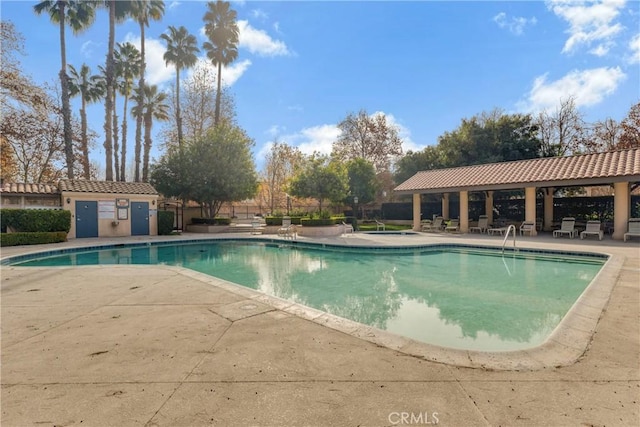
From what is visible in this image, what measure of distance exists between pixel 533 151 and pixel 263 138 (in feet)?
87.1

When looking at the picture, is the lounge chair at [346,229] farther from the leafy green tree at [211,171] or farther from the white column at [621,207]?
the white column at [621,207]

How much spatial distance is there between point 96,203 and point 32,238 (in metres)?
3.56

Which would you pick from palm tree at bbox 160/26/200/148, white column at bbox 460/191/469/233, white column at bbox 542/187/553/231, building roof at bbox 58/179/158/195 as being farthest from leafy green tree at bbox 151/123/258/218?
white column at bbox 542/187/553/231

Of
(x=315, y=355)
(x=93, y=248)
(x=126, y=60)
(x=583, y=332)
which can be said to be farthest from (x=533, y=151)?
(x=126, y=60)

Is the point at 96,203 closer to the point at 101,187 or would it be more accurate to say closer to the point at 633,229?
the point at 101,187

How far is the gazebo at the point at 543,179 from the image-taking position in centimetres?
1378

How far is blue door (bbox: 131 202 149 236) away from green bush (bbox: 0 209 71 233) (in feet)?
11.1

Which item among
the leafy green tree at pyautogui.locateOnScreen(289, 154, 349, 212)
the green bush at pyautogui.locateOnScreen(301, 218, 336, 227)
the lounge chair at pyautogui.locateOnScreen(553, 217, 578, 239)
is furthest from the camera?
the leafy green tree at pyautogui.locateOnScreen(289, 154, 349, 212)

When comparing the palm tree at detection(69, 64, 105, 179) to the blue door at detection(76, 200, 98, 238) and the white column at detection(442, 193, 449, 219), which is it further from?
the white column at detection(442, 193, 449, 219)

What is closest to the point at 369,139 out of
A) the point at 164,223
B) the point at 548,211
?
the point at 548,211

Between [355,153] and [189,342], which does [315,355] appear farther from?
[355,153]

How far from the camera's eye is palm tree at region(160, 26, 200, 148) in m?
Answer: 26.5

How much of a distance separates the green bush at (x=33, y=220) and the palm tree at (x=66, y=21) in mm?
7763

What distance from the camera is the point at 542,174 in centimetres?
1592
